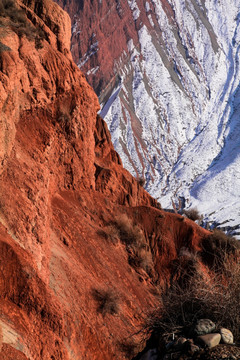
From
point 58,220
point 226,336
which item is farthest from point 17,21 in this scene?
point 226,336

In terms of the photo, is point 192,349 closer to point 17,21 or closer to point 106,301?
point 106,301

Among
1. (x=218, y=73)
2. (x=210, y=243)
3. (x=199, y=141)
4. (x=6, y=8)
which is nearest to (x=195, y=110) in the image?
(x=199, y=141)

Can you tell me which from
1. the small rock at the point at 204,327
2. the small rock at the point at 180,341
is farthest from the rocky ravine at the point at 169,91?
the small rock at the point at 180,341

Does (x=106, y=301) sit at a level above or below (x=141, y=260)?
below

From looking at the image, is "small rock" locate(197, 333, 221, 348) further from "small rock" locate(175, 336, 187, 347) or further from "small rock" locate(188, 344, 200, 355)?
"small rock" locate(175, 336, 187, 347)

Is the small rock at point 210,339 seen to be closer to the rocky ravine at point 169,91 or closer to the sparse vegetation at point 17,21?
the sparse vegetation at point 17,21

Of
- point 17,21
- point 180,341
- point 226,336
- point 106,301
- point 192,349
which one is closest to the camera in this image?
point 192,349

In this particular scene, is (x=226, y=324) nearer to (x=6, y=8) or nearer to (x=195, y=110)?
(x=6, y=8)

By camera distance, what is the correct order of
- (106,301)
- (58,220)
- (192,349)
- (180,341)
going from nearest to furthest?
1. (192,349)
2. (180,341)
3. (106,301)
4. (58,220)
